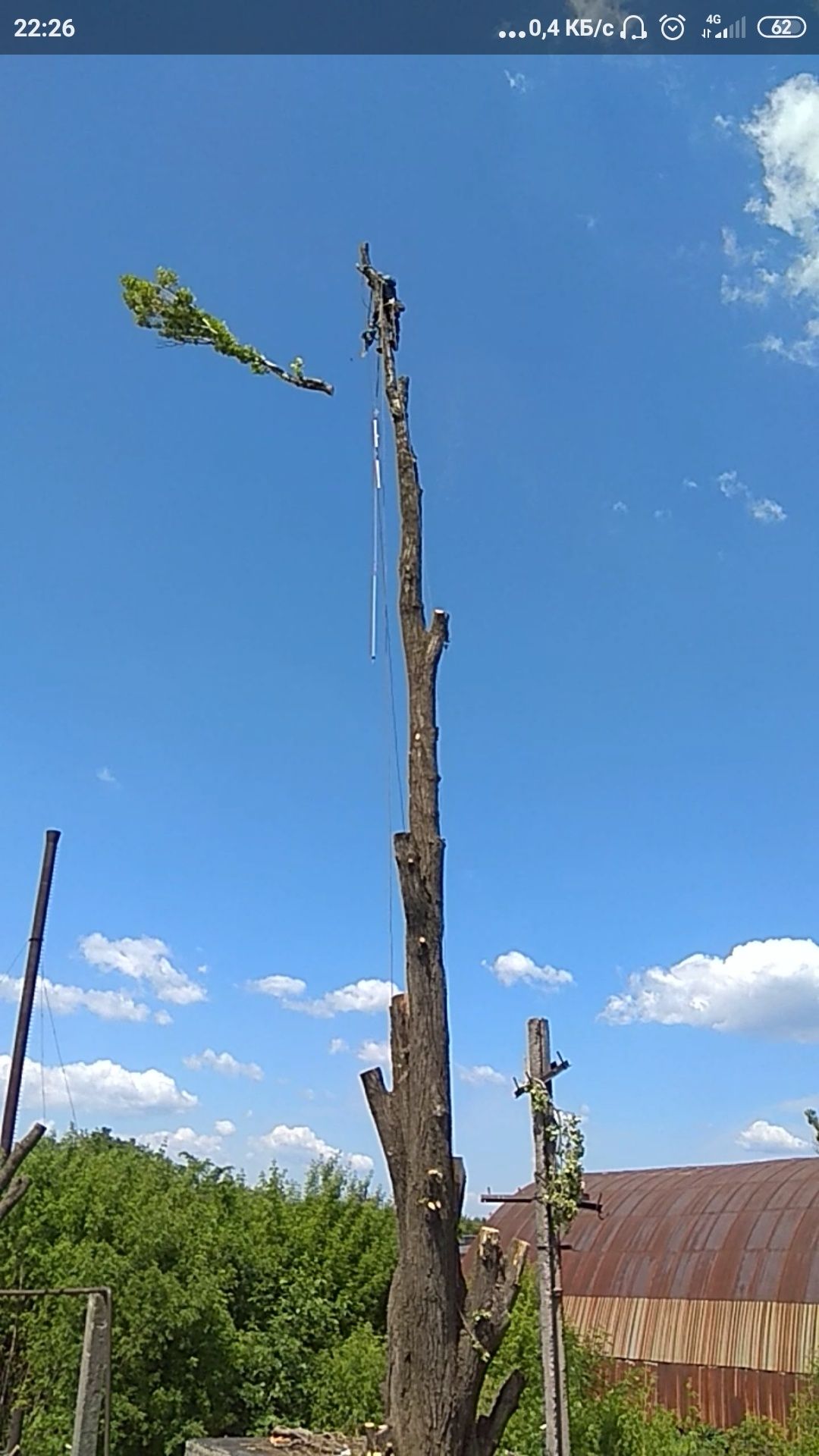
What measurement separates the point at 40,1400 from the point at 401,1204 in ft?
28.3

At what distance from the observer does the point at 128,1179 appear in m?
14.4

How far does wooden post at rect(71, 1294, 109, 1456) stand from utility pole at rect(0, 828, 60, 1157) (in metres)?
5.64

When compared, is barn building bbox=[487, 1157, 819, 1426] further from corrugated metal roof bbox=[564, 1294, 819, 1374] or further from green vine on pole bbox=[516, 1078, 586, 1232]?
green vine on pole bbox=[516, 1078, 586, 1232]

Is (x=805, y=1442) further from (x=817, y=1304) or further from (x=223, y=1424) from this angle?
(x=223, y=1424)

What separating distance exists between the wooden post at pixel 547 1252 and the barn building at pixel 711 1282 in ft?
26.8

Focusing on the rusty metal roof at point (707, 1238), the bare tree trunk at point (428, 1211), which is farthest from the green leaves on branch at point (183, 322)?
the rusty metal roof at point (707, 1238)

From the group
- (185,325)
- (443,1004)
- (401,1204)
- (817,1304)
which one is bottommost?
(817,1304)

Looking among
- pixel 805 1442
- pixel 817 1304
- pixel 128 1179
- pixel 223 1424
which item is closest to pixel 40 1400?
pixel 223 1424

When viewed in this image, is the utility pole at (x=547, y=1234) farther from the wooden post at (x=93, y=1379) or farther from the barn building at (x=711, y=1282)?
the barn building at (x=711, y=1282)

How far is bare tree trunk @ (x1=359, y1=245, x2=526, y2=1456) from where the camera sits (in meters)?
5.14

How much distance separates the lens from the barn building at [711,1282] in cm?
1570

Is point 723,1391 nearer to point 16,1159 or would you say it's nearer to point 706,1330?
point 706,1330

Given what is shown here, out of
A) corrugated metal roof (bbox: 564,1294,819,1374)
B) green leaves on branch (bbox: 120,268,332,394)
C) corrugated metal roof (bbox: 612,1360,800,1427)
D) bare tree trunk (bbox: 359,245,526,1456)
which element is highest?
green leaves on branch (bbox: 120,268,332,394)

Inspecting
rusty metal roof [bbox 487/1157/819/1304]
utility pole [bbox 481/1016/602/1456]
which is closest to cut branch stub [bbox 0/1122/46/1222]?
utility pole [bbox 481/1016/602/1456]
